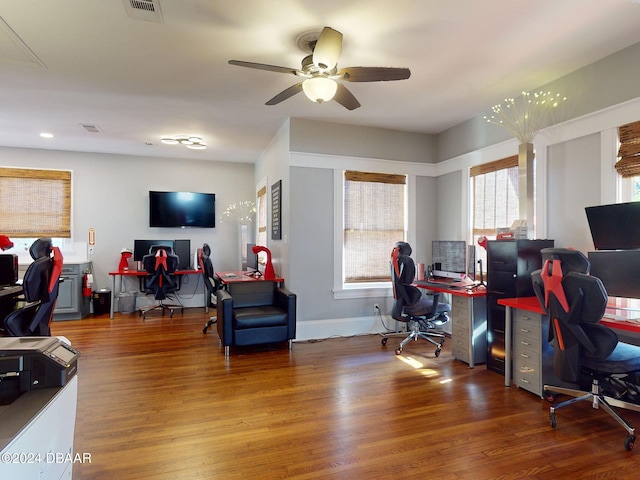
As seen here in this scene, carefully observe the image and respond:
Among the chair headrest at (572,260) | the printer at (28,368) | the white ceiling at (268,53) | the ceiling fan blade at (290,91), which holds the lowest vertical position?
the printer at (28,368)

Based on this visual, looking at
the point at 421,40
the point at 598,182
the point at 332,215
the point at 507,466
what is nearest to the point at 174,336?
the point at 332,215

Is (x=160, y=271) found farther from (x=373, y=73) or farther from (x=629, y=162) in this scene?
(x=629, y=162)

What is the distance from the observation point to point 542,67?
3.24m

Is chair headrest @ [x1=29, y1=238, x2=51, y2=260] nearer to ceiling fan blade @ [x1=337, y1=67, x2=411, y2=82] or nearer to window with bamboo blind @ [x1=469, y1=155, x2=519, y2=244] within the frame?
ceiling fan blade @ [x1=337, y1=67, x2=411, y2=82]

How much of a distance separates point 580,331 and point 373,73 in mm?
2236

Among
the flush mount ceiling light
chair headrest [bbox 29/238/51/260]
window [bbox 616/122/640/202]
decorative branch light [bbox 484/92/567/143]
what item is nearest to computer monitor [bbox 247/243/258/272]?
the flush mount ceiling light

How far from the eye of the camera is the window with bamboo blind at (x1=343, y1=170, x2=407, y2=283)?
4891 mm

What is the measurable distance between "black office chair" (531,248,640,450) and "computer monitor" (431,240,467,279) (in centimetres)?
178

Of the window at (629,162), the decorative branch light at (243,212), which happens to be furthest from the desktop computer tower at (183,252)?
the window at (629,162)

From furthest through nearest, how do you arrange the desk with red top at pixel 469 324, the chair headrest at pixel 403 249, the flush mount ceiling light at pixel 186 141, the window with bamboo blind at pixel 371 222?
the flush mount ceiling light at pixel 186 141 < the window with bamboo blind at pixel 371 222 < the chair headrest at pixel 403 249 < the desk with red top at pixel 469 324

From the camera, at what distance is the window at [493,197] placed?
13.2ft

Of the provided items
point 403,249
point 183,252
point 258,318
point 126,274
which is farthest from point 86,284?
point 403,249

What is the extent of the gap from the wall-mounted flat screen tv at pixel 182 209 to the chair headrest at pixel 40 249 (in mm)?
3756

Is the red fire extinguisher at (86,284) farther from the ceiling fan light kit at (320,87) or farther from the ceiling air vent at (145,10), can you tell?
the ceiling fan light kit at (320,87)
